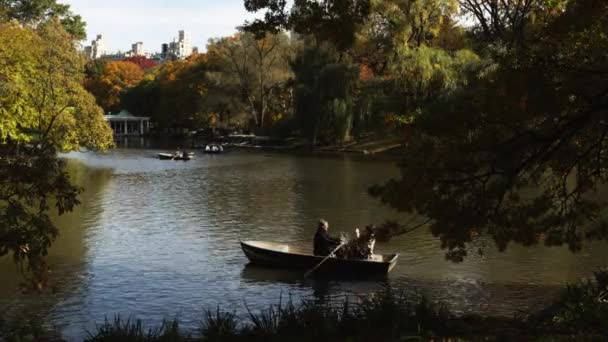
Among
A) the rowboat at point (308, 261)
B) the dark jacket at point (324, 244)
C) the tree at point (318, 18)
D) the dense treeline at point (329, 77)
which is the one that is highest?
the dense treeline at point (329, 77)

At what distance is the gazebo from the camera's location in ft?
302

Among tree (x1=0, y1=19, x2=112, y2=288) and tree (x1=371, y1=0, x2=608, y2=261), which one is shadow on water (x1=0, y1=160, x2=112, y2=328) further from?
tree (x1=371, y1=0, x2=608, y2=261)

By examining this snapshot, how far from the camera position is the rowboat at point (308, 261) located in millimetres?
14422

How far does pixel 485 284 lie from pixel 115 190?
67.7 ft

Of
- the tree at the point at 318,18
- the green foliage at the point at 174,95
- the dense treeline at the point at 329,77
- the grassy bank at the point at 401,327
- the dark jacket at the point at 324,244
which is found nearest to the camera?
the grassy bank at the point at 401,327

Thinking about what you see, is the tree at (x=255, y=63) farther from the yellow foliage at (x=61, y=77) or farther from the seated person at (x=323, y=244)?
the seated person at (x=323, y=244)

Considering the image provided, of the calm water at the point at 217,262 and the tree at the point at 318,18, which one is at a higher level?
the tree at the point at 318,18

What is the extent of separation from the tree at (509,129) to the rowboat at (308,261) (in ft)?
16.8

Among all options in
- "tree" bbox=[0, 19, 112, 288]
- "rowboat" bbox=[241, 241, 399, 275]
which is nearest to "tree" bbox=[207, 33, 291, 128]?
"tree" bbox=[0, 19, 112, 288]

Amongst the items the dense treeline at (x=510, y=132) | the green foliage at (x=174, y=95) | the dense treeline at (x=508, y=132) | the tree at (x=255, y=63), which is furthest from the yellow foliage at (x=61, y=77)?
the green foliage at (x=174, y=95)

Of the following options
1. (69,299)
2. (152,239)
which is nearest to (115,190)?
(152,239)

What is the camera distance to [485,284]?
14.1m

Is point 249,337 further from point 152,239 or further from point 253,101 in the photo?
point 253,101

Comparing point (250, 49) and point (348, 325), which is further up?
point (250, 49)
